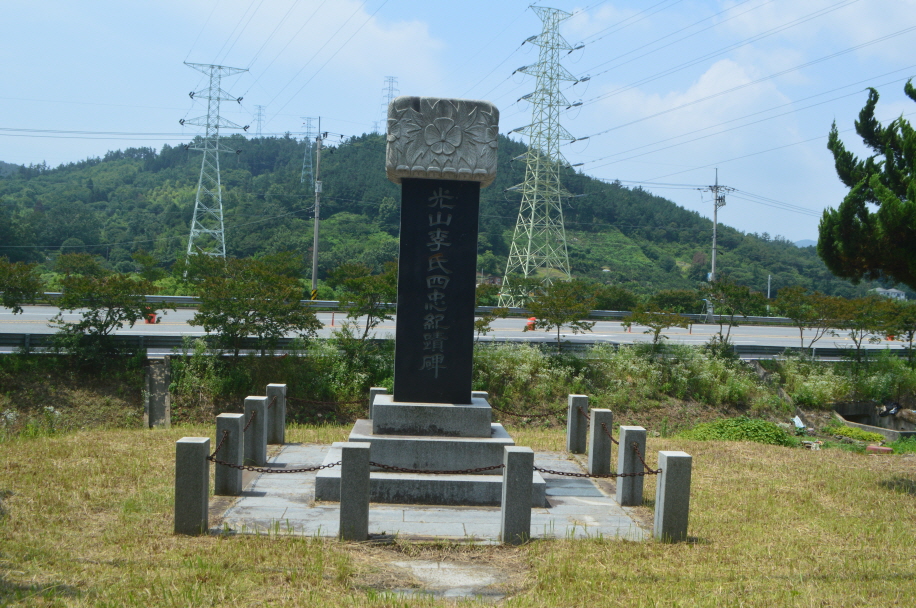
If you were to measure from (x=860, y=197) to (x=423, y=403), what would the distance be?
6402 mm

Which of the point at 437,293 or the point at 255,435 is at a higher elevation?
the point at 437,293

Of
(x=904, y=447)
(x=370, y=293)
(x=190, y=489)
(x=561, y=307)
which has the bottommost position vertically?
(x=904, y=447)

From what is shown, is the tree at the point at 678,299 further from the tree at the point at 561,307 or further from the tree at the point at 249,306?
the tree at the point at 249,306

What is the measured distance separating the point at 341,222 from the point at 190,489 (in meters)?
48.3

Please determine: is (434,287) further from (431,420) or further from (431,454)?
(431,454)

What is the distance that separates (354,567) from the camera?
17.9 feet

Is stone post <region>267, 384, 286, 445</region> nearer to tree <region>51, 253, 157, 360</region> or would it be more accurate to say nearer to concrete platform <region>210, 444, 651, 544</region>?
concrete platform <region>210, 444, 651, 544</region>

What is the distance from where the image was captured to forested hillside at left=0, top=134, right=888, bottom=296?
47.2 meters

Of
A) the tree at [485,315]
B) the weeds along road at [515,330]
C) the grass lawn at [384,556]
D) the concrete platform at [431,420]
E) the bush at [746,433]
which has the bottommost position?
the bush at [746,433]

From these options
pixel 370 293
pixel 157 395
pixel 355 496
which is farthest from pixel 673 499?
pixel 157 395

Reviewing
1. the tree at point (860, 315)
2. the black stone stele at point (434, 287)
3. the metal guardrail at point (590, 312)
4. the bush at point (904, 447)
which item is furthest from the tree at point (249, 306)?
the tree at point (860, 315)

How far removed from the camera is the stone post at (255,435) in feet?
29.5

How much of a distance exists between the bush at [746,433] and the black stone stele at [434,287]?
6.80m

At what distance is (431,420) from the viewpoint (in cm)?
841
